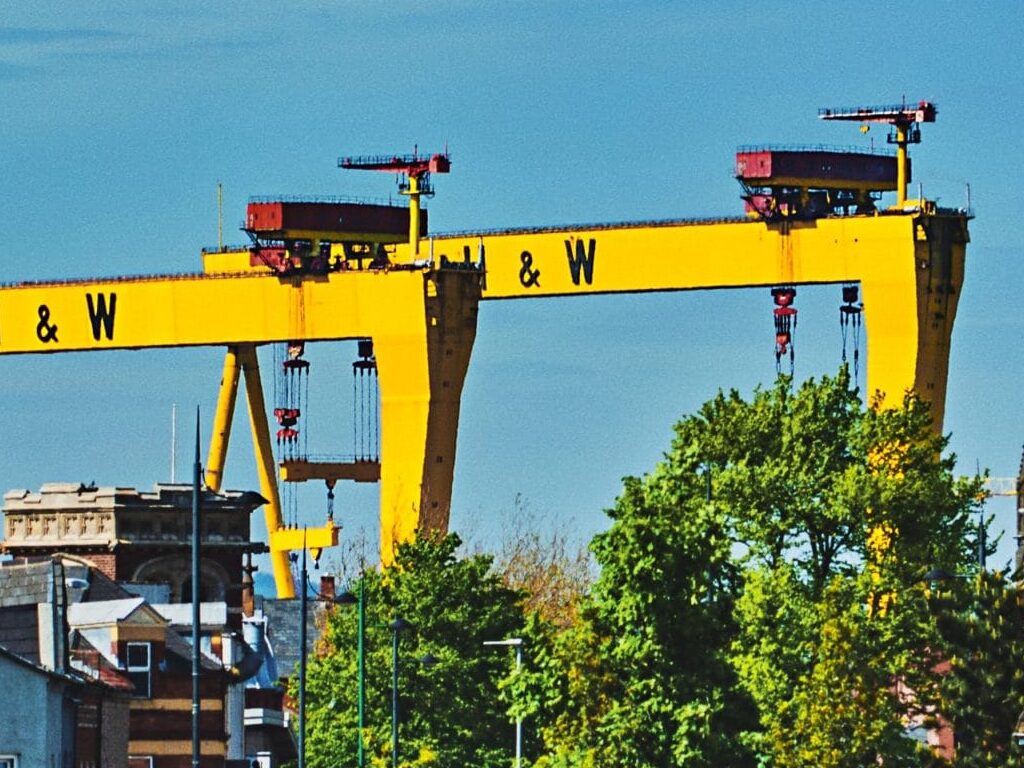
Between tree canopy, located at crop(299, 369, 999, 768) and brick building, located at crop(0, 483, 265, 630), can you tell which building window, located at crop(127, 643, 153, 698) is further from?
brick building, located at crop(0, 483, 265, 630)

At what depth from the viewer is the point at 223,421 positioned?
162750 millimetres

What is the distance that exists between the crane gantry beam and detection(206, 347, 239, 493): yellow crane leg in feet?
28.4

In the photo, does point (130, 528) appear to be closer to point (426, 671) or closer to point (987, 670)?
point (426, 671)

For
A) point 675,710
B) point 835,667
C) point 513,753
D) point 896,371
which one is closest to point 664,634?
point 675,710

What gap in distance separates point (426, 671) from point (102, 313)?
4965cm

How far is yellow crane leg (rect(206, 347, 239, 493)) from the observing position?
159 m

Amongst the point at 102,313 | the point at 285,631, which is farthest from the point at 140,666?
the point at 285,631

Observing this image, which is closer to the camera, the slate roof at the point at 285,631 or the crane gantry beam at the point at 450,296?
the crane gantry beam at the point at 450,296

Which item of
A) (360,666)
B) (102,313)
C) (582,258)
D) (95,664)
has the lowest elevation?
(95,664)

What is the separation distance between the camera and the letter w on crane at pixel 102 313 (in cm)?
14762

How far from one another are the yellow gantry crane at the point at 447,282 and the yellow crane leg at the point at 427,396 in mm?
53

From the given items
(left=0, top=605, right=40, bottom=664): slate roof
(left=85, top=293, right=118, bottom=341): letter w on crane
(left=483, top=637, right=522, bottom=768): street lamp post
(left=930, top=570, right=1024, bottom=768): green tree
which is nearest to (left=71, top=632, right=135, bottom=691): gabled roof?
(left=0, top=605, right=40, bottom=664): slate roof

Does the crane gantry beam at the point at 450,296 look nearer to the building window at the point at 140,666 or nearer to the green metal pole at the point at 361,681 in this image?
the green metal pole at the point at 361,681

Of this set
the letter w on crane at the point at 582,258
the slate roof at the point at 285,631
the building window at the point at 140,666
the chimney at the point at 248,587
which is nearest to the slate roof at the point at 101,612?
the building window at the point at 140,666
